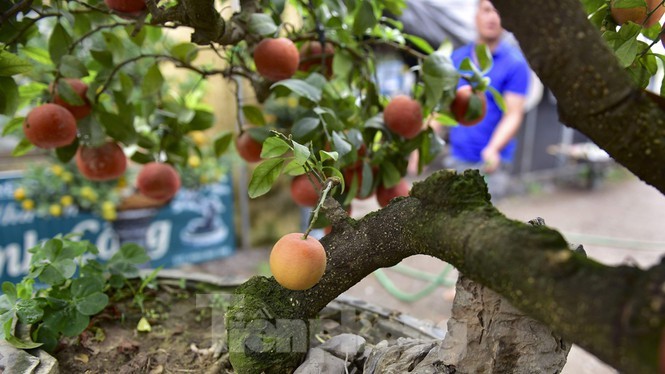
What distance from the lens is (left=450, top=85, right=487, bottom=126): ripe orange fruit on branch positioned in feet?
3.03

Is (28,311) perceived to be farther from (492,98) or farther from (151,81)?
(492,98)

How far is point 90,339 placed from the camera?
2.73 ft

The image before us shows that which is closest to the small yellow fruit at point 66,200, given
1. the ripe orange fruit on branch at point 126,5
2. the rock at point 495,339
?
the ripe orange fruit on branch at point 126,5

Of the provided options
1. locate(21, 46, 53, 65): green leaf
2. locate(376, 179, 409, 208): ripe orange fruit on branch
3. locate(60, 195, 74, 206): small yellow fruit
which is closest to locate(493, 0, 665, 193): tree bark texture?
locate(376, 179, 409, 208): ripe orange fruit on branch

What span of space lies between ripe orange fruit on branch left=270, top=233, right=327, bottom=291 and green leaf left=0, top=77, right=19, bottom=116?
49 cm

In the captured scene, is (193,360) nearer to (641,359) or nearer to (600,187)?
(641,359)

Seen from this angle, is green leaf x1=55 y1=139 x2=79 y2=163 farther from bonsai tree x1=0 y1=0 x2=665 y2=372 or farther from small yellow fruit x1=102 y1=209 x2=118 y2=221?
small yellow fruit x1=102 y1=209 x2=118 y2=221

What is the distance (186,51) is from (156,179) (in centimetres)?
25

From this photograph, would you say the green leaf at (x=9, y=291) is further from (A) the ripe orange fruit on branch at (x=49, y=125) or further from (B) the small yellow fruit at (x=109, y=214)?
(B) the small yellow fruit at (x=109, y=214)

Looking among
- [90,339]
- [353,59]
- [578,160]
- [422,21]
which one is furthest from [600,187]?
[90,339]

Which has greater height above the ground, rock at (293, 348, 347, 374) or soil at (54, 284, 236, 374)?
rock at (293, 348, 347, 374)

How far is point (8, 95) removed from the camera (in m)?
0.77

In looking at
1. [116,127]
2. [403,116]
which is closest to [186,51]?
[116,127]

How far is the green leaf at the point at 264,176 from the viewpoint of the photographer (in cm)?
63
